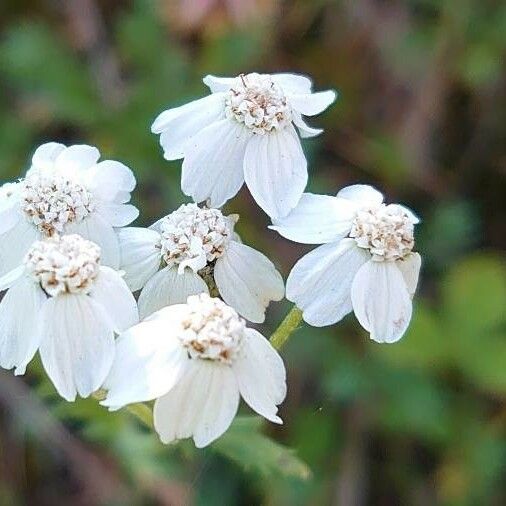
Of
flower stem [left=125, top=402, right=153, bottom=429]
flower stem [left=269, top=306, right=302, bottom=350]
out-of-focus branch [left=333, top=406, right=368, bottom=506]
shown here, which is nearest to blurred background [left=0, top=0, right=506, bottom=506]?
out-of-focus branch [left=333, top=406, right=368, bottom=506]

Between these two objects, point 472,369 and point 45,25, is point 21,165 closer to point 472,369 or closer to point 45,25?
point 45,25

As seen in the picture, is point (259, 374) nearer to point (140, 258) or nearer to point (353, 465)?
point (140, 258)

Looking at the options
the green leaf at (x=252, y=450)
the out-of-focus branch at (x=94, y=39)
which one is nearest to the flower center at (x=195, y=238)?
the green leaf at (x=252, y=450)

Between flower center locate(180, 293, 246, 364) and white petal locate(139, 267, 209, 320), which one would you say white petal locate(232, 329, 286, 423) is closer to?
flower center locate(180, 293, 246, 364)

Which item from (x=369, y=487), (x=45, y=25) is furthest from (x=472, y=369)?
Answer: (x=45, y=25)

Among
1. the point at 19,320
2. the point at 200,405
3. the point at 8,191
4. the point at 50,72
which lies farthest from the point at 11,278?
the point at 50,72
